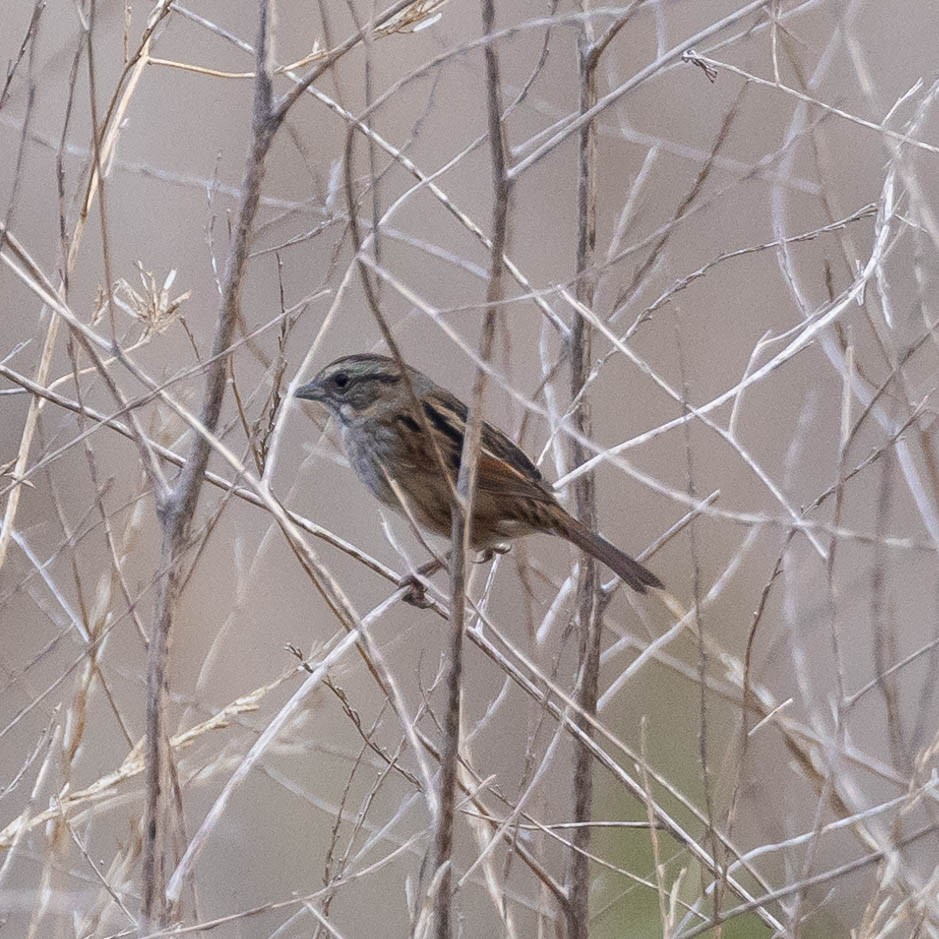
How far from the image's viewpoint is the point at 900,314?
20.8 feet

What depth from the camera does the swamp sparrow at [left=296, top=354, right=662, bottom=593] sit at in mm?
3729

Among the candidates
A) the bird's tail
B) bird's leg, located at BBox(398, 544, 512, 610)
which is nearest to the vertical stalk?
the bird's tail

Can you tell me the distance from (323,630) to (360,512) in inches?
25.4

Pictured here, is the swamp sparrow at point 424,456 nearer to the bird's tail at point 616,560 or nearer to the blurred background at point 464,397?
the bird's tail at point 616,560

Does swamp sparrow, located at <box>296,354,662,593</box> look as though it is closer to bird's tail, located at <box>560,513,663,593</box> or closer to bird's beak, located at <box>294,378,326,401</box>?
bird's beak, located at <box>294,378,326,401</box>

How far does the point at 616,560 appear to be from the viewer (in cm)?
329

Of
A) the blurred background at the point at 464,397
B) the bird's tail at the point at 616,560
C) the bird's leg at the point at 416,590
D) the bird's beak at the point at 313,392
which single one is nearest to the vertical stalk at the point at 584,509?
the bird's tail at the point at 616,560

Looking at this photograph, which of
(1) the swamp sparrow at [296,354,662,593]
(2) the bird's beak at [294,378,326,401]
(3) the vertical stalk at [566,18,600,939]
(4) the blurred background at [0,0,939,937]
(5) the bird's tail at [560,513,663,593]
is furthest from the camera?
(4) the blurred background at [0,0,939,937]

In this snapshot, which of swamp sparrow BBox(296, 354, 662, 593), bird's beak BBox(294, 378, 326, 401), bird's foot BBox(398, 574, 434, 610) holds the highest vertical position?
bird's beak BBox(294, 378, 326, 401)

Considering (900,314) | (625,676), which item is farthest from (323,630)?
(625,676)

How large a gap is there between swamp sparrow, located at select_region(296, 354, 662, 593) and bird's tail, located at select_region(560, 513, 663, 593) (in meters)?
0.26

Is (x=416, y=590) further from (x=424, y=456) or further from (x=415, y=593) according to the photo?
(x=424, y=456)

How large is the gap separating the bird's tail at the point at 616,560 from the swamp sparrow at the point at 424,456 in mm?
261

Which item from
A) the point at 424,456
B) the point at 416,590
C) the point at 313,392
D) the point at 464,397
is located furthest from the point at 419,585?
the point at 464,397
